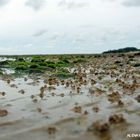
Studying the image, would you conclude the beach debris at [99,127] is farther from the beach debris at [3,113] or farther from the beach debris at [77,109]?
the beach debris at [3,113]

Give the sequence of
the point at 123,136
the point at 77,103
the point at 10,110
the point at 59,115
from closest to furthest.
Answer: the point at 123,136 → the point at 59,115 → the point at 10,110 → the point at 77,103

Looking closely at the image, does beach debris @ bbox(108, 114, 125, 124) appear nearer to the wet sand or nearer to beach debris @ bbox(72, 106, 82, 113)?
the wet sand

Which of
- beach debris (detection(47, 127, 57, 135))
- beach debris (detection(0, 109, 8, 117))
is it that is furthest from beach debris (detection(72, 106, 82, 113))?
beach debris (detection(47, 127, 57, 135))

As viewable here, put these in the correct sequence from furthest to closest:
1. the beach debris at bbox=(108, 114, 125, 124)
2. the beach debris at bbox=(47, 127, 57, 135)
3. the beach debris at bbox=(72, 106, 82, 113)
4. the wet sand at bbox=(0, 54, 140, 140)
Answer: the beach debris at bbox=(72, 106, 82, 113) < the beach debris at bbox=(108, 114, 125, 124) < the beach debris at bbox=(47, 127, 57, 135) < the wet sand at bbox=(0, 54, 140, 140)

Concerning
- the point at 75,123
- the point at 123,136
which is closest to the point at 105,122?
the point at 75,123

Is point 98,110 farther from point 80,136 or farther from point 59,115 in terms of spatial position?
point 80,136

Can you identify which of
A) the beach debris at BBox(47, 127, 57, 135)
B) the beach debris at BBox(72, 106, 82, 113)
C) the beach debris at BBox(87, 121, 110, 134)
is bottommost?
the beach debris at BBox(47, 127, 57, 135)

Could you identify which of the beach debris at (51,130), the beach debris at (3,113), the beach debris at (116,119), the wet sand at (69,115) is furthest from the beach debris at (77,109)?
the beach debris at (51,130)

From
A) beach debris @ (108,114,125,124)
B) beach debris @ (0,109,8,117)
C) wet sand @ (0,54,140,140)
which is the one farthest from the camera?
beach debris @ (0,109,8,117)

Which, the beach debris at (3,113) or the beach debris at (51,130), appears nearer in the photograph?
the beach debris at (51,130)

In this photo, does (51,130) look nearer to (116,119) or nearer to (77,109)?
(116,119)

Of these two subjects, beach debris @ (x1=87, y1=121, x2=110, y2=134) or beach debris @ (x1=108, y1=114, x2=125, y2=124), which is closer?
beach debris @ (x1=87, y1=121, x2=110, y2=134)
